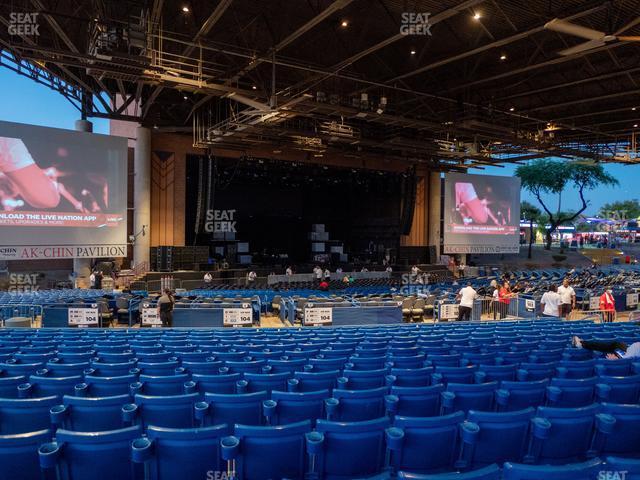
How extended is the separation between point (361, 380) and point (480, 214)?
1198 inches

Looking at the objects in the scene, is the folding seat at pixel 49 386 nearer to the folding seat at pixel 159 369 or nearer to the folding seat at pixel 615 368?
the folding seat at pixel 159 369

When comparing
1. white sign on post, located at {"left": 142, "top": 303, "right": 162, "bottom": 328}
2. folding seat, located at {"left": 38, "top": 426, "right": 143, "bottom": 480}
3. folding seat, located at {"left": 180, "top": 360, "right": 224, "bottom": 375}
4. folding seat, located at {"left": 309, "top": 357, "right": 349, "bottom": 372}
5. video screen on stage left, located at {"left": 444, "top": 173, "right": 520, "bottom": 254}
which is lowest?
white sign on post, located at {"left": 142, "top": 303, "right": 162, "bottom": 328}

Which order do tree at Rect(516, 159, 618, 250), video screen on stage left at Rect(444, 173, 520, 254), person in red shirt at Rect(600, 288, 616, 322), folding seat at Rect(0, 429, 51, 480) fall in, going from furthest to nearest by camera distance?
1. tree at Rect(516, 159, 618, 250)
2. video screen on stage left at Rect(444, 173, 520, 254)
3. person in red shirt at Rect(600, 288, 616, 322)
4. folding seat at Rect(0, 429, 51, 480)

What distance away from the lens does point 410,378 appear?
453 cm

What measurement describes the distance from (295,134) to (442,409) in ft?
62.4

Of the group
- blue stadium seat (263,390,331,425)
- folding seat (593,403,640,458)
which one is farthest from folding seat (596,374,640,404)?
blue stadium seat (263,390,331,425)

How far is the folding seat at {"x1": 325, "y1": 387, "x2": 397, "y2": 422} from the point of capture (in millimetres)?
3598

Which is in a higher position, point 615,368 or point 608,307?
point 615,368

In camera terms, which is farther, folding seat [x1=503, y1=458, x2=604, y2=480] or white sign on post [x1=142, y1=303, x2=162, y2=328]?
white sign on post [x1=142, y1=303, x2=162, y2=328]

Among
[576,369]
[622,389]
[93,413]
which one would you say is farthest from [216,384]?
[576,369]

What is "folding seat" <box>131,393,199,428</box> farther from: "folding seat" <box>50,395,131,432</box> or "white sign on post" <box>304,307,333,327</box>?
"white sign on post" <box>304,307,333,327</box>

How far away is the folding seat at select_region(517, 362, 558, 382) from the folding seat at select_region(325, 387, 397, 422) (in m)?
2.02

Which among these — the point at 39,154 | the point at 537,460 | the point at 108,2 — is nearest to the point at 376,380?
the point at 537,460

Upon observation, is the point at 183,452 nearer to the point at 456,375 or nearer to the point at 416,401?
the point at 416,401
